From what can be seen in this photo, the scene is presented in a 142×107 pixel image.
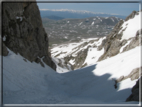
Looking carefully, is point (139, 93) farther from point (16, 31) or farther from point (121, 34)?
point (121, 34)

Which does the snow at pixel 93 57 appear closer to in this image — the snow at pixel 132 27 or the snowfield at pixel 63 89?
the snow at pixel 132 27

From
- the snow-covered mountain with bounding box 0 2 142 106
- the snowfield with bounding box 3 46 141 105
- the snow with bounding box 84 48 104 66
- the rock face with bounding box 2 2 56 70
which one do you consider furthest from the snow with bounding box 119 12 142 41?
the rock face with bounding box 2 2 56 70

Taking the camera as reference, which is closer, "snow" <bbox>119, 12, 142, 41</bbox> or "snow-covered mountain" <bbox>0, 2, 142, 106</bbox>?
"snow-covered mountain" <bbox>0, 2, 142, 106</bbox>

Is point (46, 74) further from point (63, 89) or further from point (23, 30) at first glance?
point (23, 30)

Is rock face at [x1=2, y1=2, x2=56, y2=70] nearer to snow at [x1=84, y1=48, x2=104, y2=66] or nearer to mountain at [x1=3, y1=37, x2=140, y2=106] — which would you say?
mountain at [x1=3, y1=37, x2=140, y2=106]

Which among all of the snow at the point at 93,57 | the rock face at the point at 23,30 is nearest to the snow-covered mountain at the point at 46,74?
the rock face at the point at 23,30

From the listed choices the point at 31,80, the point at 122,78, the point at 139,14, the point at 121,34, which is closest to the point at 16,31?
the point at 31,80

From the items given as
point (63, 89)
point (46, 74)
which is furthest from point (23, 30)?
point (63, 89)

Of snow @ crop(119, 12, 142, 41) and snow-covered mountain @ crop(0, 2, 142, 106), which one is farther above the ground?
snow @ crop(119, 12, 142, 41)

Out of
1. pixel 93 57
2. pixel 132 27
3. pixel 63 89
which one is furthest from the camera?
pixel 93 57
